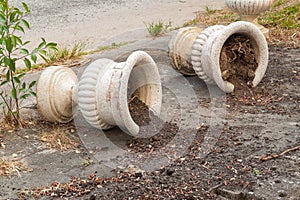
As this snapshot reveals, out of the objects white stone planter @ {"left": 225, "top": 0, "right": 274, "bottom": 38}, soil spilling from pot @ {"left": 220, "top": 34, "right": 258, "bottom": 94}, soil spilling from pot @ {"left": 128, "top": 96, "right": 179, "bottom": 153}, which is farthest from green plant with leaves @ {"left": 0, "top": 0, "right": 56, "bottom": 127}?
white stone planter @ {"left": 225, "top": 0, "right": 274, "bottom": 38}

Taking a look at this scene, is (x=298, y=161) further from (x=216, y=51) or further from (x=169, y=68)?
(x=169, y=68)

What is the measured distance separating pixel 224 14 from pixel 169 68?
263cm

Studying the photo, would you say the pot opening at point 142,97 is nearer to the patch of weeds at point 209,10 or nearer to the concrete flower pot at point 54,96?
the concrete flower pot at point 54,96

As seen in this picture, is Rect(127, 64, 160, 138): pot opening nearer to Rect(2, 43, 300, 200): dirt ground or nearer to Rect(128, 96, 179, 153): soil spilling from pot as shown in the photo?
Rect(128, 96, 179, 153): soil spilling from pot

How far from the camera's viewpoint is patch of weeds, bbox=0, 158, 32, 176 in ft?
11.0

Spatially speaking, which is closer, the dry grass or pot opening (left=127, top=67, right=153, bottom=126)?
pot opening (left=127, top=67, right=153, bottom=126)

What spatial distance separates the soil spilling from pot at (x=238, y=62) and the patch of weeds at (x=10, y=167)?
1924mm

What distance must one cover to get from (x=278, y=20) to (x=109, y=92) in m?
3.95

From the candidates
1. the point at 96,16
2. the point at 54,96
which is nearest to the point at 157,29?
the point at 96,16

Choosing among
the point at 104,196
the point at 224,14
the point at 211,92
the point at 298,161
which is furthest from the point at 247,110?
the point at 224,14

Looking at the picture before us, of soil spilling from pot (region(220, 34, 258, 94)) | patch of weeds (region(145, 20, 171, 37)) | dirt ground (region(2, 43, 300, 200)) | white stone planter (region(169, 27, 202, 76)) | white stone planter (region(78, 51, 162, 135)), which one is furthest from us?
patch of weeds (region(145, 20, 171, 37))

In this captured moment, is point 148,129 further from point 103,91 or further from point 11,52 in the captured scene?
point 11,52

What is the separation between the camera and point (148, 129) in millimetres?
3832

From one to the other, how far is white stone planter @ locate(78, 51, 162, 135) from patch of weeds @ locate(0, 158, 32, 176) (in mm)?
596
